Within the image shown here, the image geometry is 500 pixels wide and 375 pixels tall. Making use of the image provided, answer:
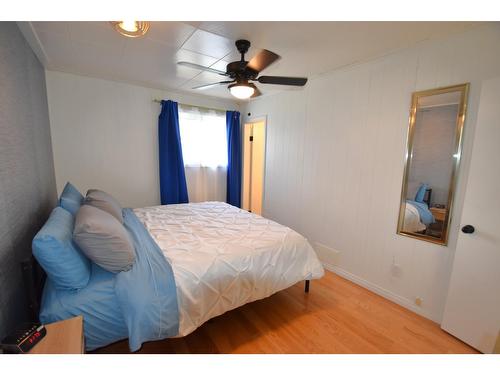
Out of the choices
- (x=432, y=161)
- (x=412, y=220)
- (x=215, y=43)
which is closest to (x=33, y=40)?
(x=215, y=43)

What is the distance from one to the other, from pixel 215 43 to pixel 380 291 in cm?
290

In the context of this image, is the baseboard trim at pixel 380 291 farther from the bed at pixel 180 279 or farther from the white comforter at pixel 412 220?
the bed at pixel 180 279

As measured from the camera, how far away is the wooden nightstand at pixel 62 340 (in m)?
0.87

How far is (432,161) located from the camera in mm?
1878

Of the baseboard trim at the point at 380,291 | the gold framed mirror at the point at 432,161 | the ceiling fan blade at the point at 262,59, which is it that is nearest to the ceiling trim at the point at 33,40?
the ceiling fan blade at the point at 262,59

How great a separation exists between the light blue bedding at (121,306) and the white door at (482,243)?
6.80 feet

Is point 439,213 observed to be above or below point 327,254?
above

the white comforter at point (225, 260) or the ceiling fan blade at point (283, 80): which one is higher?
the ceiling fan blade at point (283, 80)

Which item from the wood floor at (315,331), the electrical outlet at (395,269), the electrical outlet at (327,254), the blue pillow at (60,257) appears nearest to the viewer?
the blue pillow at (60,257)

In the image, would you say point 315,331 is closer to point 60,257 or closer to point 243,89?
point 60,257

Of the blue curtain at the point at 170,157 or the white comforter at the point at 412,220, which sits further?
the blue curtain at the point at 170,157

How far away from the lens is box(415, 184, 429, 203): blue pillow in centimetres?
194

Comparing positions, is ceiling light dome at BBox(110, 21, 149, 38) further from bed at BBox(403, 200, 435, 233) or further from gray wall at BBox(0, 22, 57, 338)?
bed at BBox(403, 200, 435, 233)

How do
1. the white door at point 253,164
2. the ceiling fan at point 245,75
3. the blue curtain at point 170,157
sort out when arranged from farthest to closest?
1. the white door at point 253,164
2. the blue curtain at point 170,157
3. the ceiling fan at point 245,75
